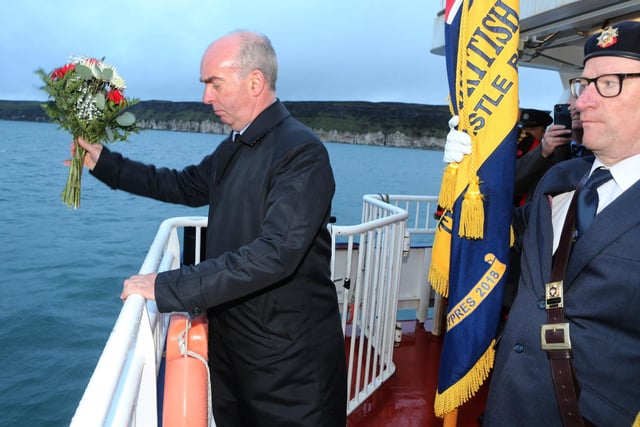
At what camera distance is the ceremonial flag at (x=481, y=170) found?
6.53 ft

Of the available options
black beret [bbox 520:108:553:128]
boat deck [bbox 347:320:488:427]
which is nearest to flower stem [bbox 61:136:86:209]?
boat deck [bbox 347:320:488:427]

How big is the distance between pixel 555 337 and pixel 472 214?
69cm

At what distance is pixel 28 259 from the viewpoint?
14086 mm

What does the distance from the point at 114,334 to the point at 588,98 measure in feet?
4.27

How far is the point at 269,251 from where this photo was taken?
4.74 feet

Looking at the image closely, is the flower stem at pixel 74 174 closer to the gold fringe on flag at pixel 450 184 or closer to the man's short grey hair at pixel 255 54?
the man's short grey hair at pixel 255 54

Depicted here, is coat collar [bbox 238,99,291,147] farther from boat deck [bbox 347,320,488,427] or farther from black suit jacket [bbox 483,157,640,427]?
boat deck [bbox 347,320,488,427]

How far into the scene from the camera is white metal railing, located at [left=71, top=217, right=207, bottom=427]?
844mm

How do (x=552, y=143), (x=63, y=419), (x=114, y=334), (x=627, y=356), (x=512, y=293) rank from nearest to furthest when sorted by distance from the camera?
(x=114, y=334) < (x=627, y=356) < (x=512, y=293) < (x=552, y=143) < (x=63, y=419)

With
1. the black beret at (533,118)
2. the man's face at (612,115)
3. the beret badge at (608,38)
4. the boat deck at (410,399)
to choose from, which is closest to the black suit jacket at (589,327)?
the man's face at (612,115)

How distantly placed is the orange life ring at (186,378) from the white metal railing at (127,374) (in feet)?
0.21

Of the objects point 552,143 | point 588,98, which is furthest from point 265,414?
point 552,143

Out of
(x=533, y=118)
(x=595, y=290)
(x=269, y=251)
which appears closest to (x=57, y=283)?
(x=533, y=118)

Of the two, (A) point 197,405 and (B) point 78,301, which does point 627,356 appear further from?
(B) point 78,301
